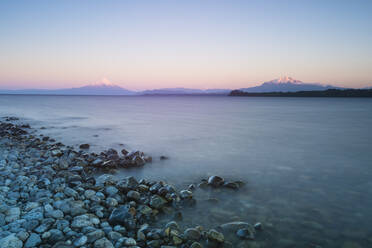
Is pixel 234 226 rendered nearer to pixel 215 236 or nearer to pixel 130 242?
pixel 215 236

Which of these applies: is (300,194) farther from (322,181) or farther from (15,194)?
(15,194)

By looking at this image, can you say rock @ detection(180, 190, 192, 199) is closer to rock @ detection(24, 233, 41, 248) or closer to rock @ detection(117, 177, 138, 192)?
rock @ detection(117, 177, 138, 192)

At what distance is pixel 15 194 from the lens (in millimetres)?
5410

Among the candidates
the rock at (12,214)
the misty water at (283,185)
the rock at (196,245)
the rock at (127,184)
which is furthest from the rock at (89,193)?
the rock at (196,245)

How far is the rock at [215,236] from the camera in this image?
4.19m

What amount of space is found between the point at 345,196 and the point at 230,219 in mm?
3679

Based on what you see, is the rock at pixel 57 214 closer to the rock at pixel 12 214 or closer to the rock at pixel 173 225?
the rock at pixel 12 214

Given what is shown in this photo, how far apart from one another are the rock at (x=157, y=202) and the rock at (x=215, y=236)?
1.52 meters

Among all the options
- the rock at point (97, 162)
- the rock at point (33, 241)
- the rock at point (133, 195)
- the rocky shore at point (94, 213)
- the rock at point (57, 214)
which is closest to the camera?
the rock at point (33, 241)

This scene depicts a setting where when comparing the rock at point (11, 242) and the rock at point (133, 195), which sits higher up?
the rock at point (11, 242)

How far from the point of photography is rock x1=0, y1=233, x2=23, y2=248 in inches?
141

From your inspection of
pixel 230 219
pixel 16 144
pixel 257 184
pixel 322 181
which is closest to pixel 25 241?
pixel 230 219

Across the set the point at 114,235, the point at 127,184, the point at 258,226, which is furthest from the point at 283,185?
the point at 114,235

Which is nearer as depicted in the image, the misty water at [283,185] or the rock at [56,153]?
the misty water at [283,185]
